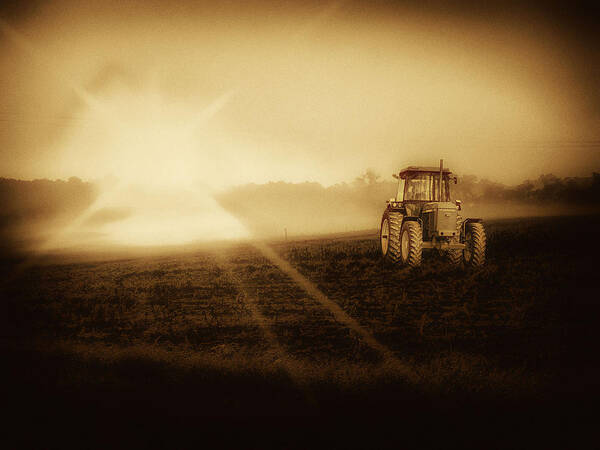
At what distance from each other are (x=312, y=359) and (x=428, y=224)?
8.00 metres

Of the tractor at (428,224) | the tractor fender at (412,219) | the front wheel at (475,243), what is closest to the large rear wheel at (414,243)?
the tractor at (428,224)

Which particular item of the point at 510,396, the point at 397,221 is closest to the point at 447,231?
the point at 397,221

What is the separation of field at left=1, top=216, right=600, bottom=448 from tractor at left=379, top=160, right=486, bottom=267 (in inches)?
32.0

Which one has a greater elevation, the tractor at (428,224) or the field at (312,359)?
the tractor at (428,224)

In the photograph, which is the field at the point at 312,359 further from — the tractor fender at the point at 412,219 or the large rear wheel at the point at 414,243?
the tractor fender at the point at 412,219

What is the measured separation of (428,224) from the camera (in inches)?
489

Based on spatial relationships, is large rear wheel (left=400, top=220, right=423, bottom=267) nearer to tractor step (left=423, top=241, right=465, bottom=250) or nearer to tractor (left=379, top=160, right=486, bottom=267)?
tractor (left=379, top=160, right=486, bottom=267)

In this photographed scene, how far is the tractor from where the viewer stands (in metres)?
11.8

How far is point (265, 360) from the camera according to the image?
5840mm

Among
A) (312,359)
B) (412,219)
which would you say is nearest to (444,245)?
(412,219)

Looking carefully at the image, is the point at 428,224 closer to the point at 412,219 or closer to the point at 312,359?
the point at 412,219

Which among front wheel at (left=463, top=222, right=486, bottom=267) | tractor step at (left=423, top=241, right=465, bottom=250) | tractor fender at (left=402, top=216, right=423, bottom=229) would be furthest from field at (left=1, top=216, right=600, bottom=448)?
tractor fender at (left=402, top=216, right=423, bottom=229)

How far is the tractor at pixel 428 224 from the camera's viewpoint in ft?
38.7

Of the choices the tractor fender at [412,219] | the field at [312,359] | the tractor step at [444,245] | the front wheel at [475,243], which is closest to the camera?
the field at [312,359]
